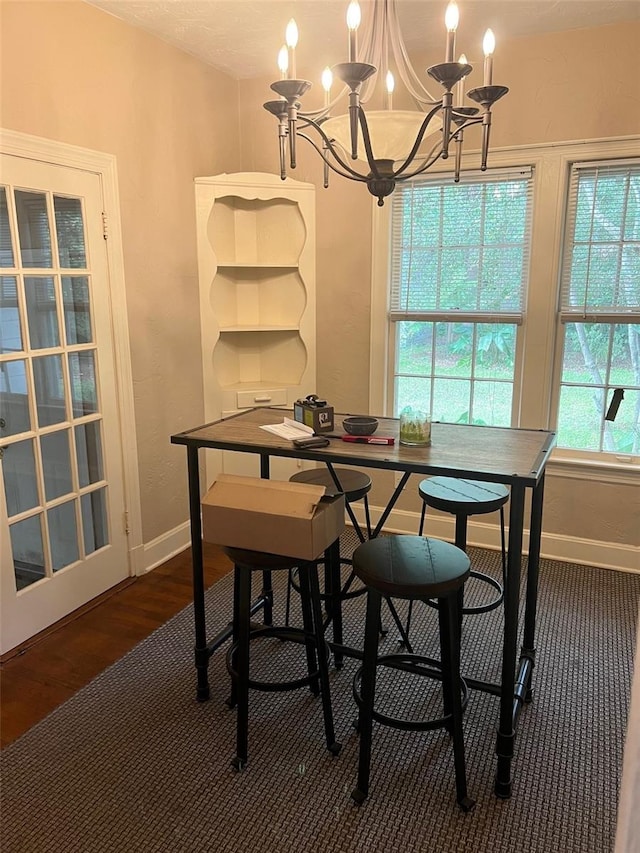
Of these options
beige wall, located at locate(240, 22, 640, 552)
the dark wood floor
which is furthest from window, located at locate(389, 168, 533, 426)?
the dark wood floor

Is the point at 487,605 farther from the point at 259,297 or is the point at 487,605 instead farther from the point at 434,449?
the point at 259,297

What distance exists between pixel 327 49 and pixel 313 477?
91.2 inches

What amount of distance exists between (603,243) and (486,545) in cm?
181

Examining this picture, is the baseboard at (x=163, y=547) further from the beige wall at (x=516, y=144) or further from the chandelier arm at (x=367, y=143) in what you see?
the chandelier arm at (x=367, y=143)

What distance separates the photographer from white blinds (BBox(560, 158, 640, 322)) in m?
3.12

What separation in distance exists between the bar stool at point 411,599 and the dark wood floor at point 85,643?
1.25m

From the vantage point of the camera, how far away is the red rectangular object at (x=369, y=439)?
6.97ft

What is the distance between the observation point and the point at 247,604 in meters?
1.97

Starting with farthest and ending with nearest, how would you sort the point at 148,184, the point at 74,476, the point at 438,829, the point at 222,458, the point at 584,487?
the point at 222,458 < the point at 584,487 < the point at 148,184 < the point at 74,476 < the point at 438,829

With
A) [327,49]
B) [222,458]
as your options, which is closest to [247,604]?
[222,458]

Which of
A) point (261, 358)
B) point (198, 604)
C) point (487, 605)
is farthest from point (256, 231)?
point (487, 605)

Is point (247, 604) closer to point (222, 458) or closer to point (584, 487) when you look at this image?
point (222, 458)

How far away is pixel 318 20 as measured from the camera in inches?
116

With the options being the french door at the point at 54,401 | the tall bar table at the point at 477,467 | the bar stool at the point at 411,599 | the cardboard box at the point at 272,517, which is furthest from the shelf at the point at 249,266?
the bar stool at the point at 411,599
